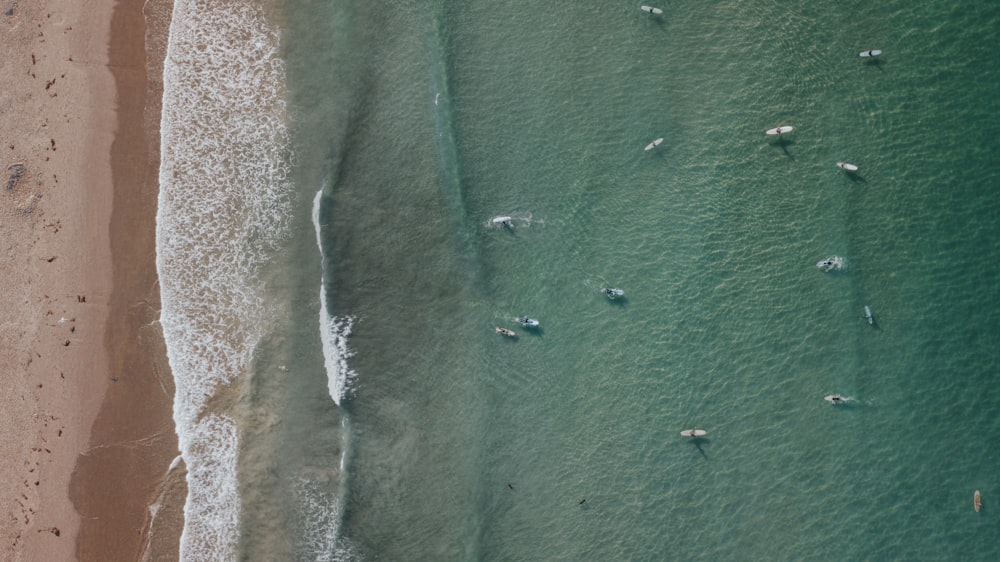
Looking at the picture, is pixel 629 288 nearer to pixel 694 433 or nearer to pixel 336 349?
pixel 694 433

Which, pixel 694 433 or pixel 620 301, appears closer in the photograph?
pixel 694 433

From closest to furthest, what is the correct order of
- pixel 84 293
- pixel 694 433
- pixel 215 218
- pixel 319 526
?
pixel 319 526 < pixel 694 433 < pixel 84 293 < pixel 215 218

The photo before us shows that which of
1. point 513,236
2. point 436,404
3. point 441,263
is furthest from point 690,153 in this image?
point 436,404

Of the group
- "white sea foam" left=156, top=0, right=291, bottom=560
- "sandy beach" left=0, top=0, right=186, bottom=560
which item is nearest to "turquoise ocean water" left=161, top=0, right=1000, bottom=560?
"white sea foam" left=156, top=0, right=291, bottom=560

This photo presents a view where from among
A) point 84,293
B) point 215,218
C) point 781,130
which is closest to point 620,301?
point 781,130

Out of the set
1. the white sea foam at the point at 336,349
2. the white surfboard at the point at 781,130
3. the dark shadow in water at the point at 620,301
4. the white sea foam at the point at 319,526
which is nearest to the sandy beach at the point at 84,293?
the white sea foam at the point at 319,526

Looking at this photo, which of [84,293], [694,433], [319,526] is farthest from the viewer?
[84,293]
